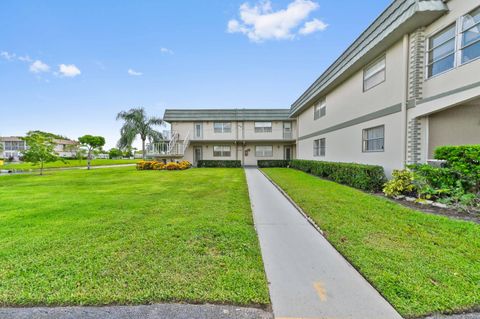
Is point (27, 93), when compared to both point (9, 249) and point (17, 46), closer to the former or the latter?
point (17, 46)

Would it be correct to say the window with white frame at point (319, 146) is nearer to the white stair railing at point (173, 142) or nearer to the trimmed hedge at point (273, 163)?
the trimmed hedge at point (273, 163)

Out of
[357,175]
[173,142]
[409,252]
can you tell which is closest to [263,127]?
[173,142]

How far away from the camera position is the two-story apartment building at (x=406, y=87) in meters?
6.07

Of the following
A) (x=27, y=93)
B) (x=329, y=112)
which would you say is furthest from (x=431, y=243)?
(x=27, y=93)

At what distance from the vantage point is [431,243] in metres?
3.51

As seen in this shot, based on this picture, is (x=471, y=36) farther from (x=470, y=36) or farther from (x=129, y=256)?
(x=129, y=256)

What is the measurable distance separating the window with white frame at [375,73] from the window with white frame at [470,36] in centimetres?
261

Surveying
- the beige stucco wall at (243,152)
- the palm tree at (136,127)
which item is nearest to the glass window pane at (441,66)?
the beige stucco wall at (243,152)

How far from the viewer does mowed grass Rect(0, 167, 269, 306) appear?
7.54 feet

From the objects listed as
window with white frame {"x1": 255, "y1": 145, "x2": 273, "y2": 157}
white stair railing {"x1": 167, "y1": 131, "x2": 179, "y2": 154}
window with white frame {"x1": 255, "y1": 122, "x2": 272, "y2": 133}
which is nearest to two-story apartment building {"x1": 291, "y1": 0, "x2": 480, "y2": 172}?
window with white frame {"x1": 255, "y1": 122, "x2": 272, "y2": 133}

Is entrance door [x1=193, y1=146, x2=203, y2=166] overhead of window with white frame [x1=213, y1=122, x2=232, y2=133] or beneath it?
beneath

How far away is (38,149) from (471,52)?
80.6ft

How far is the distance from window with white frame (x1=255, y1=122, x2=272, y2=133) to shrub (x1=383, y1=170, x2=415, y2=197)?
52.5ft

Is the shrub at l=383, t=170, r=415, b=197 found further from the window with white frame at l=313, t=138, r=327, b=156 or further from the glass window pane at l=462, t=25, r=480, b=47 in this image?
the window with white frame at l=313, t=138, r=327, b=156
